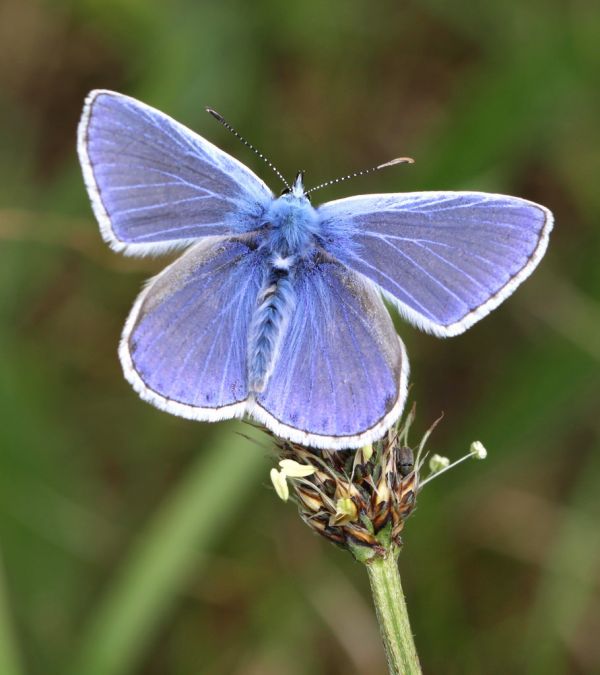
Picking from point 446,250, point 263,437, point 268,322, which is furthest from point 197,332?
point 263,437

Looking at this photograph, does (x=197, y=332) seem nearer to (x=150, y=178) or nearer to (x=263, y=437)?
(x=150, y=178)

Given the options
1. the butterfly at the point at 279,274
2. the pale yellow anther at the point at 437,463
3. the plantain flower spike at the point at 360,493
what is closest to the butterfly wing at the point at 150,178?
the butterfly at the point at 279,274

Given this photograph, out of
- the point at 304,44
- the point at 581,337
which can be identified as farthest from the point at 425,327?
the point at 304,44

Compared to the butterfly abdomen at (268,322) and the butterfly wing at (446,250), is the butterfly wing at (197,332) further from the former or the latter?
the butterfly wing at (446,250)

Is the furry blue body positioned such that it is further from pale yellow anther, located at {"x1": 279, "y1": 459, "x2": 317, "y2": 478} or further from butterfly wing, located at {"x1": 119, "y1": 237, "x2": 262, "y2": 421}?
pale yellow anther, located at {"x1": 279, "y1": 459, "x2": 317, "y2": 478}

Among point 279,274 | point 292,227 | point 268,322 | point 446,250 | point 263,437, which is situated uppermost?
point 446,250

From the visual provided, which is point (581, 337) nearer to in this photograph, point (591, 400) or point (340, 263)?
point (591, 400)
